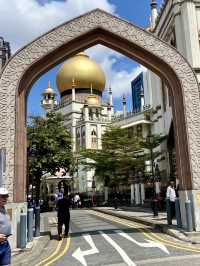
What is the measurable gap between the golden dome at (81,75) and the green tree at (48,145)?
100 feet

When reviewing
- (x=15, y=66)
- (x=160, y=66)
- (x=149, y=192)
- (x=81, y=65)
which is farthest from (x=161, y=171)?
(x=81, y=65)

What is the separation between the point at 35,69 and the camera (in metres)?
11.3

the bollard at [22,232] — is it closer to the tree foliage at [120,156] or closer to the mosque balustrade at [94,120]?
the tree foliage at [120,156]

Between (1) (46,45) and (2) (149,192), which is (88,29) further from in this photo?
(2) (149,192)

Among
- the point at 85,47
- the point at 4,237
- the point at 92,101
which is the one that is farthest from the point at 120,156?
the point at 4,237

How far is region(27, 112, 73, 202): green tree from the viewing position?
27609mm

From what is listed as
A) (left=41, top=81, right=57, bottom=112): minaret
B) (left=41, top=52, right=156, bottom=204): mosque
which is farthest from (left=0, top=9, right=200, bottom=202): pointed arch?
(left=41, top=81, right=57, bottom=112): minaret

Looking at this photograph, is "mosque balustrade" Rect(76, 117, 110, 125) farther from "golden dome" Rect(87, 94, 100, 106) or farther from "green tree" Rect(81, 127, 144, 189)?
"green tree" Rect(81, 127, 144, 189)

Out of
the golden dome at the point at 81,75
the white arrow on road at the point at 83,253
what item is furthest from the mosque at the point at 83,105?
the white arrow on road at the point at 83,253

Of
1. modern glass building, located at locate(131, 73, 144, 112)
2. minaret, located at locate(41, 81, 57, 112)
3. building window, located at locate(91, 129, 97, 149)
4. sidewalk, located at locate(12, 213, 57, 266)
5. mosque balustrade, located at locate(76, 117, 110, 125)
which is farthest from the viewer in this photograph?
modern glass building, located at locate(131, 73, 144, 112)

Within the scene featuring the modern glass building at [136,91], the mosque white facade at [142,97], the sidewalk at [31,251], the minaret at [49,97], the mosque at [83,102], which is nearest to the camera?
the sidewalk at [31,251]

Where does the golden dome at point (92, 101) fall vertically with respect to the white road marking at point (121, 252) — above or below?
above

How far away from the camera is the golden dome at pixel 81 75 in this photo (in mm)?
59375

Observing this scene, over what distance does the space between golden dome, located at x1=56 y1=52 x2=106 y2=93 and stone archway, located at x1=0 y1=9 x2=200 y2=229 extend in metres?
47.8
